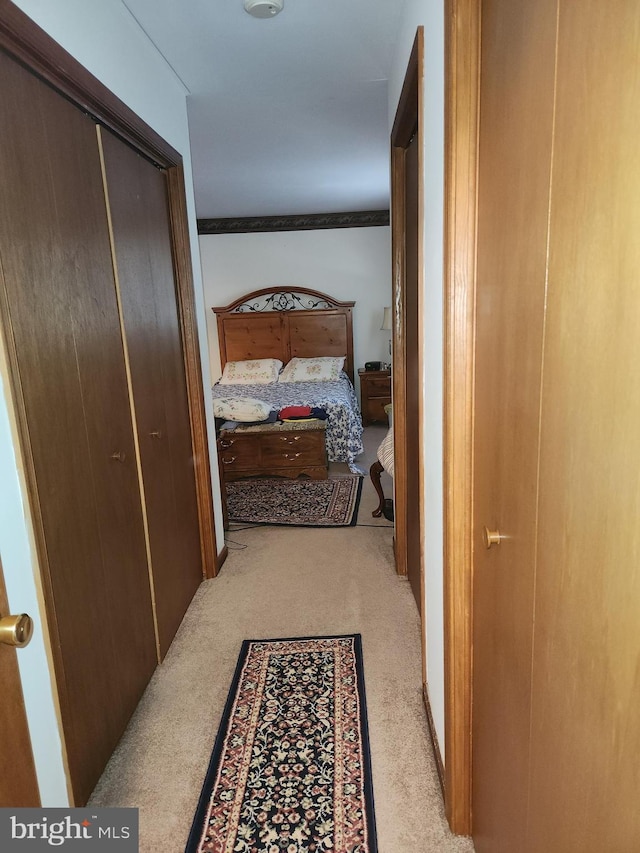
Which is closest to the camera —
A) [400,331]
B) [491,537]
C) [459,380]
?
[491,537]

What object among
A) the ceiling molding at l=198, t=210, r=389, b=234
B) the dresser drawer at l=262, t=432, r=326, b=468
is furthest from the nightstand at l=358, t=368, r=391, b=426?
the dresser drawer at l=262, t=432, r=326, b=468

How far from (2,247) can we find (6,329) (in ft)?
0.62

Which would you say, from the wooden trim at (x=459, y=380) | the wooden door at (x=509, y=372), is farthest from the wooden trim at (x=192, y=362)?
the wooden door at (x=509, y=372)

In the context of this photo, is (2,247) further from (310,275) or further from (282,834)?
(310,275)

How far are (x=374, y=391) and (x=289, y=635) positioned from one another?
4041 mm

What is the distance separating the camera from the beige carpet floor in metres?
1.49

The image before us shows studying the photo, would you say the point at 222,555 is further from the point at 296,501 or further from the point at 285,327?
the point at 285,327

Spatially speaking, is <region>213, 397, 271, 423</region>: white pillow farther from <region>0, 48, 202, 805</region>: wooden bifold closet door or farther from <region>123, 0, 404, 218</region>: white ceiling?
<region>0, 48, 202, 805</region>: wooden bifold closet door

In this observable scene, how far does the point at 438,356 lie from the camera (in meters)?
1.36

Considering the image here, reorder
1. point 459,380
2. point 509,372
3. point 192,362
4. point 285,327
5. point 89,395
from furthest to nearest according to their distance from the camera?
point 285,327, point 192,362, point 89,395, point 459,380, point 509,372

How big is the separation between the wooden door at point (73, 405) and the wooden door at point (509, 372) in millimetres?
1041

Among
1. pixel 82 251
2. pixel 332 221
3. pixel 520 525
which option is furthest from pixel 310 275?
pixel 520 525

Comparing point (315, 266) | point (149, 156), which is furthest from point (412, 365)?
point (315, 266)

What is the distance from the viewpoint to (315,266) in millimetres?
6223
